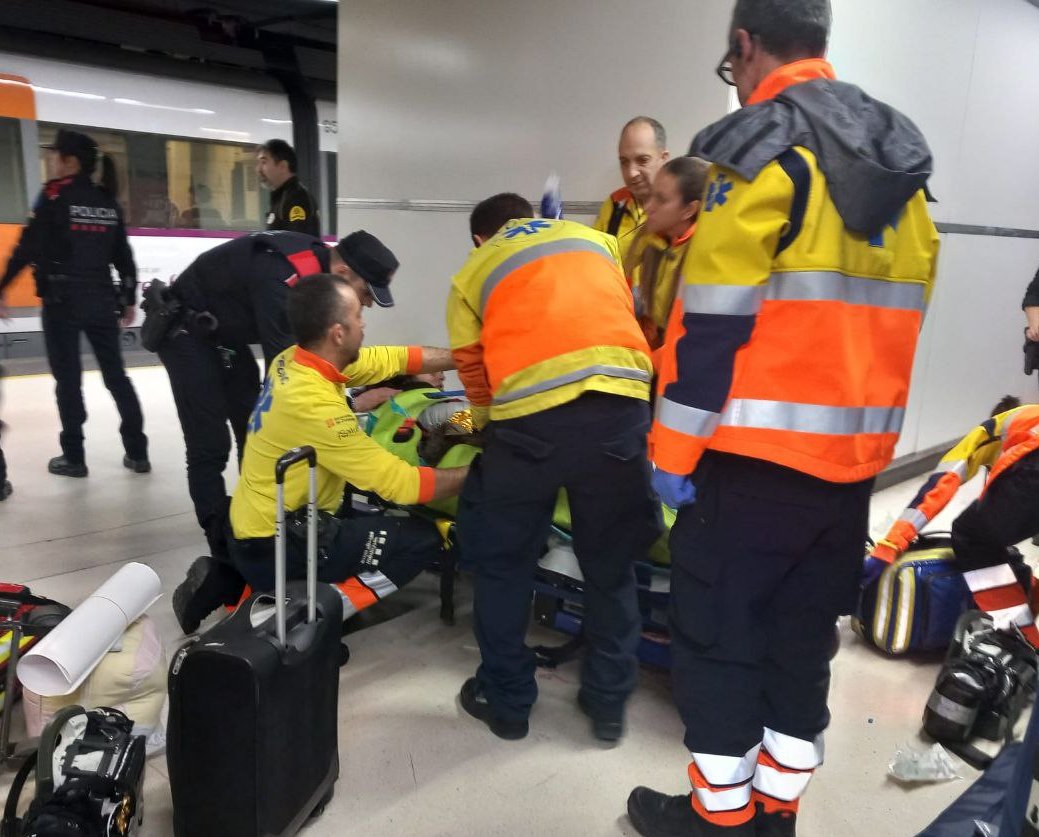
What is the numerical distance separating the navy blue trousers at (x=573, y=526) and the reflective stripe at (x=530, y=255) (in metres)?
0.36

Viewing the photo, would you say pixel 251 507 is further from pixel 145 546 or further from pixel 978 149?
pixel 978 149

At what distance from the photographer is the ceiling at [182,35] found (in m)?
7.65

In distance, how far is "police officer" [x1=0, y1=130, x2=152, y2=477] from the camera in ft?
14.6

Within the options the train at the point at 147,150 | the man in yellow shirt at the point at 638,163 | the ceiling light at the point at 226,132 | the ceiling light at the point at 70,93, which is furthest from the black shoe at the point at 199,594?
the ceiling light at the point at 226,132

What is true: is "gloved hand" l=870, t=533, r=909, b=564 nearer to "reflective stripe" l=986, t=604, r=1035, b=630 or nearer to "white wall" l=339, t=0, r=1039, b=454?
"reflective stripe" l=986, t=604, r=1035, b=630

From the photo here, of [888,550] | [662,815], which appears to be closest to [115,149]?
[888,550]

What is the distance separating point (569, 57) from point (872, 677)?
2.86 meters

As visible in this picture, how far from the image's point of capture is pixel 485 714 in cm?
239

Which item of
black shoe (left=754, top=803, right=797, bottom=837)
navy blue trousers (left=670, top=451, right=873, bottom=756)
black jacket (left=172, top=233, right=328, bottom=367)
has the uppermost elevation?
black jacket (left=172, top=233, right=328, bottom=367)

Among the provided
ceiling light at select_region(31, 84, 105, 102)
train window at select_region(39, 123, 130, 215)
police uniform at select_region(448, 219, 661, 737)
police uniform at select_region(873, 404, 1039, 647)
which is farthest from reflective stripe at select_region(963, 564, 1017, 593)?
ceiling light at select_region(31, 84, 105, 102)

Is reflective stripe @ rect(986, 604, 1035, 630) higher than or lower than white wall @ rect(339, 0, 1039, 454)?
lower

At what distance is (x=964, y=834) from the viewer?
1.40 m

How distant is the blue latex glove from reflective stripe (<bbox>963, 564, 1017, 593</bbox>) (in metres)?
1.65

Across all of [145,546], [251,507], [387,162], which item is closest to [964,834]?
[251,507]
